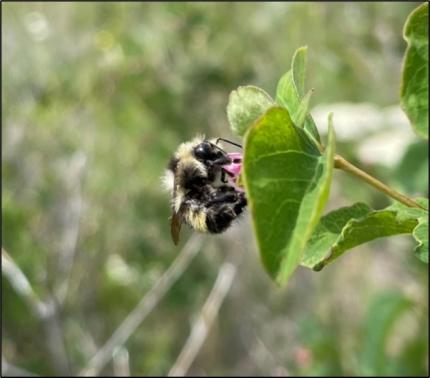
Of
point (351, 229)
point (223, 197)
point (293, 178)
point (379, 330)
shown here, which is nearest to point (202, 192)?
point (223, 197)

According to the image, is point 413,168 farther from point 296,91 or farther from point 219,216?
point 296,91

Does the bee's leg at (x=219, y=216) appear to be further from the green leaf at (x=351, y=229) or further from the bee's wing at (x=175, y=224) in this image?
the green leaf at (x=351, y=229)

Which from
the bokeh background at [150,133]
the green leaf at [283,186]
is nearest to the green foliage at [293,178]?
the green leaf at [283,186]

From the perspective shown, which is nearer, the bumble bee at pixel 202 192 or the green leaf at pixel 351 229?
the green leaf at pixel 351 229

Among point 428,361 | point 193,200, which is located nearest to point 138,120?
point 428,361

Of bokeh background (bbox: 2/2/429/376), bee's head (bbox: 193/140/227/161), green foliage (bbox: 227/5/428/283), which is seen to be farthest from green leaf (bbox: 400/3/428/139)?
bokeh background (bbox: 2/2/429/376)

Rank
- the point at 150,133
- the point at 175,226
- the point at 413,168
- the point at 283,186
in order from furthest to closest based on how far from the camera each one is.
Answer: the point at 150,133 < the point at 413,168 < the point at 175,226 < the point at 283,186

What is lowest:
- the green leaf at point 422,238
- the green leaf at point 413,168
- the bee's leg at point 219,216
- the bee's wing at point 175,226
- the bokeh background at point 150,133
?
the bokeh background at point 150,133
